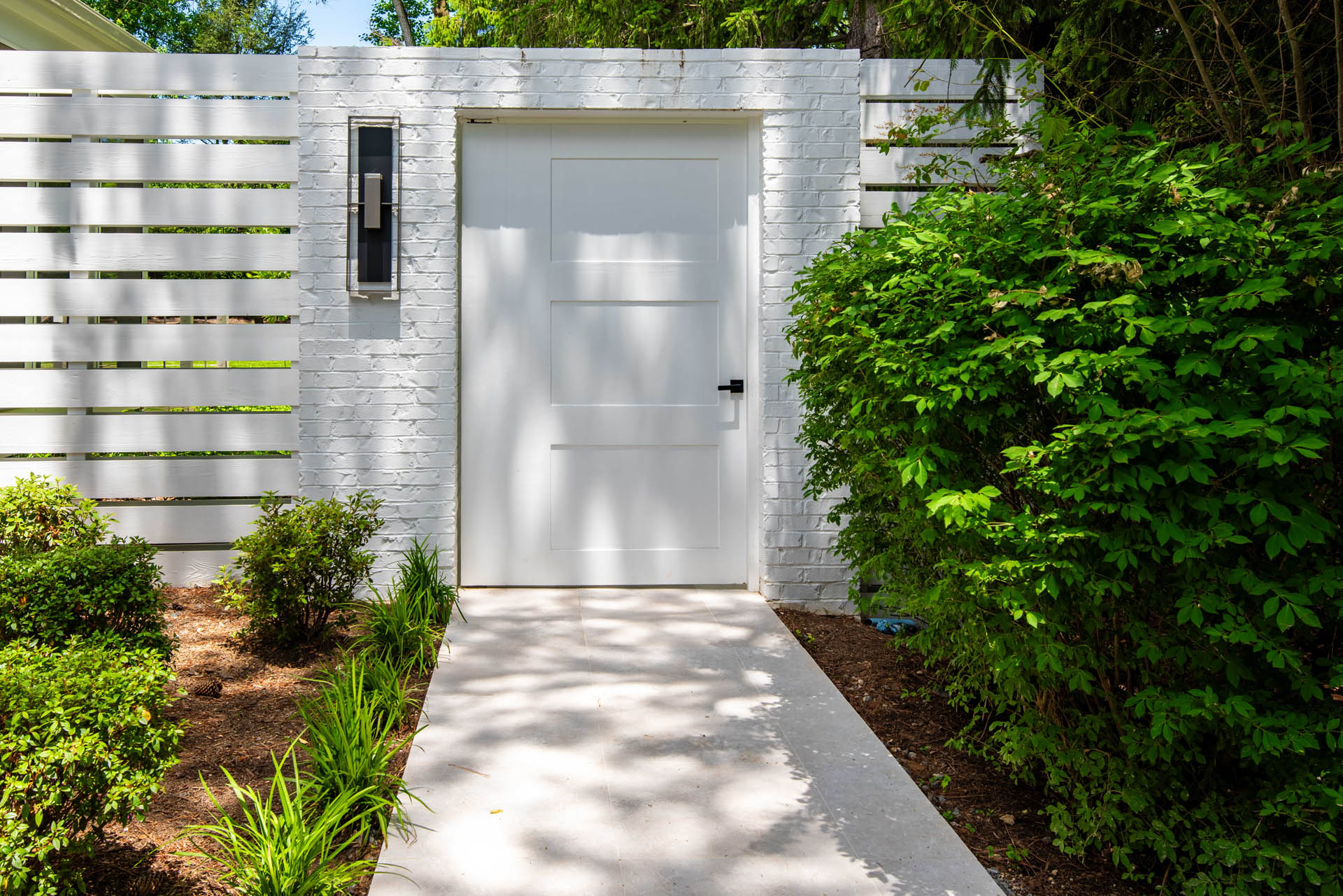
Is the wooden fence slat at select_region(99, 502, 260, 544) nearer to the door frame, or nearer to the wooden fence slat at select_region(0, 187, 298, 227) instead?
the door frame

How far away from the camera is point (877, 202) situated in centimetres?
464

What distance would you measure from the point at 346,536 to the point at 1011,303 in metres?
2.81

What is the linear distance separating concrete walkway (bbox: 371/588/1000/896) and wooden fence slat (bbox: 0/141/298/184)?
2389mm

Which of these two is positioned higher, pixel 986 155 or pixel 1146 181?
pixel 986 155

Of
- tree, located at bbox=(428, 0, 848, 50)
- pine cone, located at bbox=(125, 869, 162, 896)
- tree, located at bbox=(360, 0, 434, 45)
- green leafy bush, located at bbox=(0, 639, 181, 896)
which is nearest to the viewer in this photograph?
green leafy bush, located at bbox=(0, 639, 181, 896)

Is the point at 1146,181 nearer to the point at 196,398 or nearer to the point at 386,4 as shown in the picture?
the point at 196,398

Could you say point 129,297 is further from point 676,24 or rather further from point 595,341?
point 676,24

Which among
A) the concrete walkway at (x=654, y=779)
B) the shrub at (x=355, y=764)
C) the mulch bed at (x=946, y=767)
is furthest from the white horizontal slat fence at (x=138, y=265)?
the mulch bed at (x=946, y=767)

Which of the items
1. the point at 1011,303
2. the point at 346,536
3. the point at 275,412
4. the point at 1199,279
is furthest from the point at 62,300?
the point at 1199,279

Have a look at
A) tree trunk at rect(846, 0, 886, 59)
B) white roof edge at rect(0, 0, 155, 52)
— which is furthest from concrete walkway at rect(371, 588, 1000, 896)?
white roof edge at rect(0, 0, 155, 52)

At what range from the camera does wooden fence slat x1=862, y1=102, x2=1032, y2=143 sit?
4.59m

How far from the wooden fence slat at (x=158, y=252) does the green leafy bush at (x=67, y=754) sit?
9.56 ft

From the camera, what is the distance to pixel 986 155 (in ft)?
15.0

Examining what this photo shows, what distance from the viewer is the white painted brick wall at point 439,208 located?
445cm
